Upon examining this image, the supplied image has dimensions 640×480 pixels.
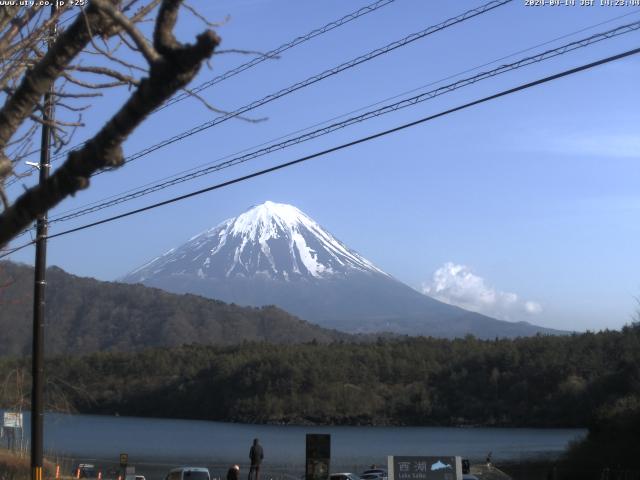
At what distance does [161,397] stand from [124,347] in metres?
68.7

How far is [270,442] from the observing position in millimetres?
84438

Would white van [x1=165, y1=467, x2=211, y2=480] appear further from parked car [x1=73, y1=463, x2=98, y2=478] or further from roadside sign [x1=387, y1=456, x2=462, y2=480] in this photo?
roadside sign [x1=387, y1=456, x2=462, y2=480]

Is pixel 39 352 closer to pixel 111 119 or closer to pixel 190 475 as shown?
pixel 190 475

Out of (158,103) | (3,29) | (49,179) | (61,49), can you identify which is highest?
(3,29)

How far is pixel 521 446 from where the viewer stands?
78.7 meters

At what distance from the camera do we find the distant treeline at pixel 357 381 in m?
110

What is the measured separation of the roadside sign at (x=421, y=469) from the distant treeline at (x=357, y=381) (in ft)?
286

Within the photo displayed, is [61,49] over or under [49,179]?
over

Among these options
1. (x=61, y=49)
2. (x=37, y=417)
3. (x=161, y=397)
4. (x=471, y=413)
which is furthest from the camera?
(x=161, y=397)

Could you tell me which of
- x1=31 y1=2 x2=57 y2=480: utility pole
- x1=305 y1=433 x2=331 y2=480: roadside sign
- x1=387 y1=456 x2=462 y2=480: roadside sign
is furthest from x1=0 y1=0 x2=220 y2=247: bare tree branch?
x1=387 y1=456 x2=462 y2=480: roadside sign

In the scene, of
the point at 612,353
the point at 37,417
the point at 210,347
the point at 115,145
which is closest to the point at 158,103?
the point at 115,145

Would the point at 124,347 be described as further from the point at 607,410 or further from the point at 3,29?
the point at 3,29

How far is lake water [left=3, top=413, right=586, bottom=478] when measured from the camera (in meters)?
64.1

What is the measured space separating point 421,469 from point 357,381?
111 m
